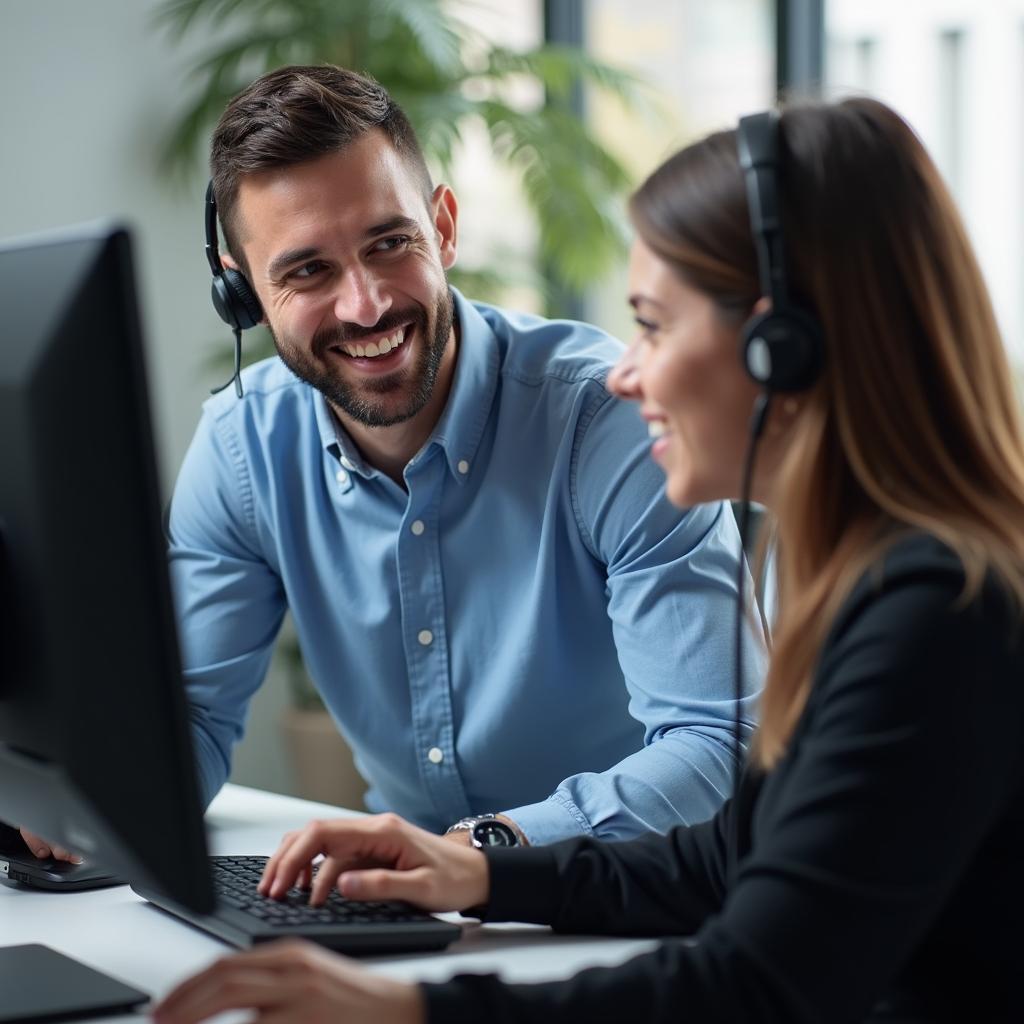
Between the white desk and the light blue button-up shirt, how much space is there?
356 millimetres

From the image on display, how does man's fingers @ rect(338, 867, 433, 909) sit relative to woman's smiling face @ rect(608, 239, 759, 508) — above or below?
below

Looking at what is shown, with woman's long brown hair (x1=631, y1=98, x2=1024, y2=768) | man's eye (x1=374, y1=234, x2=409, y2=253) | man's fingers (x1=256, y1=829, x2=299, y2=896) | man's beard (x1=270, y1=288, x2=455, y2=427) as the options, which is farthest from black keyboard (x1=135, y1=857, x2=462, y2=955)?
man's eye (x1=374, y1=234, x2=409, y2=253)

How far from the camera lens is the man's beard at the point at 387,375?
164cm

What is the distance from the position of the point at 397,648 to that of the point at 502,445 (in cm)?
26

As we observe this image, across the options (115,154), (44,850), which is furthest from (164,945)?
(115,154)

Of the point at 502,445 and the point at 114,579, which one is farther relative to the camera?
the point at 502,445

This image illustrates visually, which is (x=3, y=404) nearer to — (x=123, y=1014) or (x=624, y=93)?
(x=123, y=1014)

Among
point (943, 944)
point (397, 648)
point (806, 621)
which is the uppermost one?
point (806, 621)

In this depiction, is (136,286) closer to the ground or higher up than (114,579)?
higher up

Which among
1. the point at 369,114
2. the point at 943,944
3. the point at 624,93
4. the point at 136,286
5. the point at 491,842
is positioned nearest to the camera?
the point at 136,286

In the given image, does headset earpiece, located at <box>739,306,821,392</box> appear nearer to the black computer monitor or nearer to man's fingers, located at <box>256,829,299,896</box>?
the black computer monitor

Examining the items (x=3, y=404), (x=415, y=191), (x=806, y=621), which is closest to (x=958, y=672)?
(x=806, y=621)

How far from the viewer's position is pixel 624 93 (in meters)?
2.79

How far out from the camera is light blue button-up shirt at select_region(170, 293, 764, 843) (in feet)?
5.03
